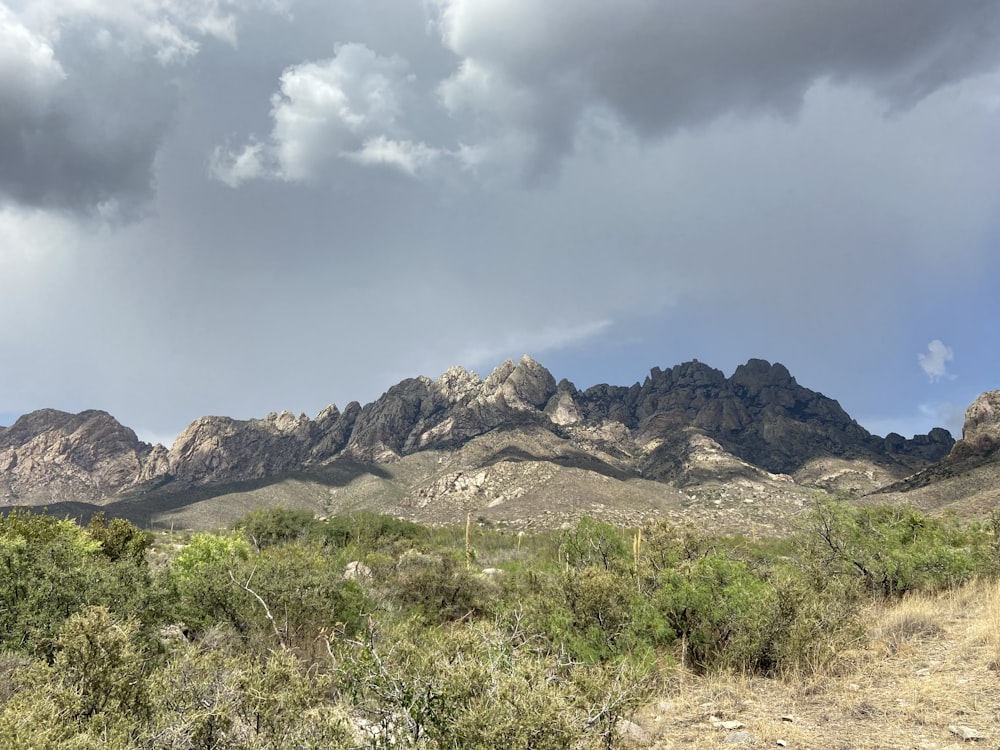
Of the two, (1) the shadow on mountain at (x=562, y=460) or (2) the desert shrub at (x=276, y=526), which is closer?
(2) the desert shrub at (x=276, y=526)

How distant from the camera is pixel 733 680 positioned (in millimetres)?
8773

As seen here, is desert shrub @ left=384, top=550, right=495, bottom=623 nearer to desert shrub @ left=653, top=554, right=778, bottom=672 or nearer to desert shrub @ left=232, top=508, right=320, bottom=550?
Answer: desert shrub @ left=653, top=554, right=778, bottom=672

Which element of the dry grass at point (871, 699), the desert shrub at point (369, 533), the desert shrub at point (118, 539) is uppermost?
the desert shrub at point (118, 539)

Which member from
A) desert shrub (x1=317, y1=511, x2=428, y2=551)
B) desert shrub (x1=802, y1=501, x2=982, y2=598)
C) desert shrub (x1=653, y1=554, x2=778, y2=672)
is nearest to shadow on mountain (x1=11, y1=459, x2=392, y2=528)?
desert shrub (x1=317, y1=511, x2=428, y2=551)

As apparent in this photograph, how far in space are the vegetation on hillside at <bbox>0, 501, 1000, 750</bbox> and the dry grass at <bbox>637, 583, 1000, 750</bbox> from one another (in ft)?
1.49

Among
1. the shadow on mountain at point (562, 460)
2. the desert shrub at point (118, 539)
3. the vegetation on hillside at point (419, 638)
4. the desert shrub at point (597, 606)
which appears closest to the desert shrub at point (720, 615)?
the vegetation on hillside at point (419, 638)

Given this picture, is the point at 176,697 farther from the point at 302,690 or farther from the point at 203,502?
the point at 203,502

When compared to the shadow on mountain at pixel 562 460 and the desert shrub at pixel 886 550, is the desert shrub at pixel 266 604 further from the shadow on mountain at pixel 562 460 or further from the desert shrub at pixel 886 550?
the shadow on mountain at pixel 562 460

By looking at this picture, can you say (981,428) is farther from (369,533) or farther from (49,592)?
(49,592)

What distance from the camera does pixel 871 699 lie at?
23.4ft

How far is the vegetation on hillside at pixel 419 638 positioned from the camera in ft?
13.8

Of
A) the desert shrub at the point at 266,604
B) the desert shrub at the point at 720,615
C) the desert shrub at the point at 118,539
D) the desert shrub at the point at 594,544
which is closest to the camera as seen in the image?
the desert shrub at the point at 720,615

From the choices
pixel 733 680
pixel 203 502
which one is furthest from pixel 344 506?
pixel 733 680

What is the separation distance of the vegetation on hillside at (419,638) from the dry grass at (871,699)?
0.45 meters
